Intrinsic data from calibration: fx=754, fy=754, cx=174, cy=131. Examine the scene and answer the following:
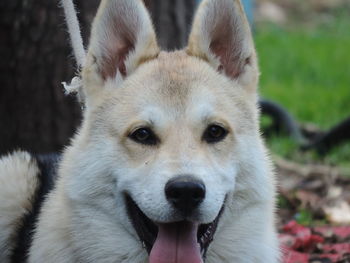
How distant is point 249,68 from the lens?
13.9 ft

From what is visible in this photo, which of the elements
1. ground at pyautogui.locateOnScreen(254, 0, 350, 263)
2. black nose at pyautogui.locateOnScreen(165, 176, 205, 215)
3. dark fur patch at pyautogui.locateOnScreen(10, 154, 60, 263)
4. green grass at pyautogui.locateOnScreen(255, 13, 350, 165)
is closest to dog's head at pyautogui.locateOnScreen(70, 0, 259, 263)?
black nose at pyautogui.locateOnScreen(165, 176, 205, 215)

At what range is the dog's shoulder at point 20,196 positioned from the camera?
4.41 meters

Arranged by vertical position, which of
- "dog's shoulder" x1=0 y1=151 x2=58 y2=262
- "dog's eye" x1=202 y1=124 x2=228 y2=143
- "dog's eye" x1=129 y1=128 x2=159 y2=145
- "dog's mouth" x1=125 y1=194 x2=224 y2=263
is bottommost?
"dog's shoulder" x1=0 y1=151 x2=58 y2=262

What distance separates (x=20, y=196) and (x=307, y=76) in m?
7.16

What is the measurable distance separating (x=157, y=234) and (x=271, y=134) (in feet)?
16.2

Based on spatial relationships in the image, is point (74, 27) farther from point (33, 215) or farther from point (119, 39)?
point (33, 215)

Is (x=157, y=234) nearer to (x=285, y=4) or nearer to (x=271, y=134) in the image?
(x=271, y=134)

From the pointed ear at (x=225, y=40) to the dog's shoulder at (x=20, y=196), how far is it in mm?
1254

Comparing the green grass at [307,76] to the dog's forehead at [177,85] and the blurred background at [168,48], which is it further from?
the dog's forehead at [177,85]

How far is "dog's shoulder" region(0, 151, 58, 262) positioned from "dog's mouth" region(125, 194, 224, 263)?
79cm

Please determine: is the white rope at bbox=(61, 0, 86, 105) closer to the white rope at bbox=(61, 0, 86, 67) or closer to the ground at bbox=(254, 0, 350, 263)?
the white rope at bbox=(61, 0, 86, 67)

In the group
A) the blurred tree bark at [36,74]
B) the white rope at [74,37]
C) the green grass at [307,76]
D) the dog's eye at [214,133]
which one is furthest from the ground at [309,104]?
the blurred tree bark at [36,74]

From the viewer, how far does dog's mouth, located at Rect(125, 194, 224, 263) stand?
3.63 m

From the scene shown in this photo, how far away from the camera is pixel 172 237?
3.68 metres
